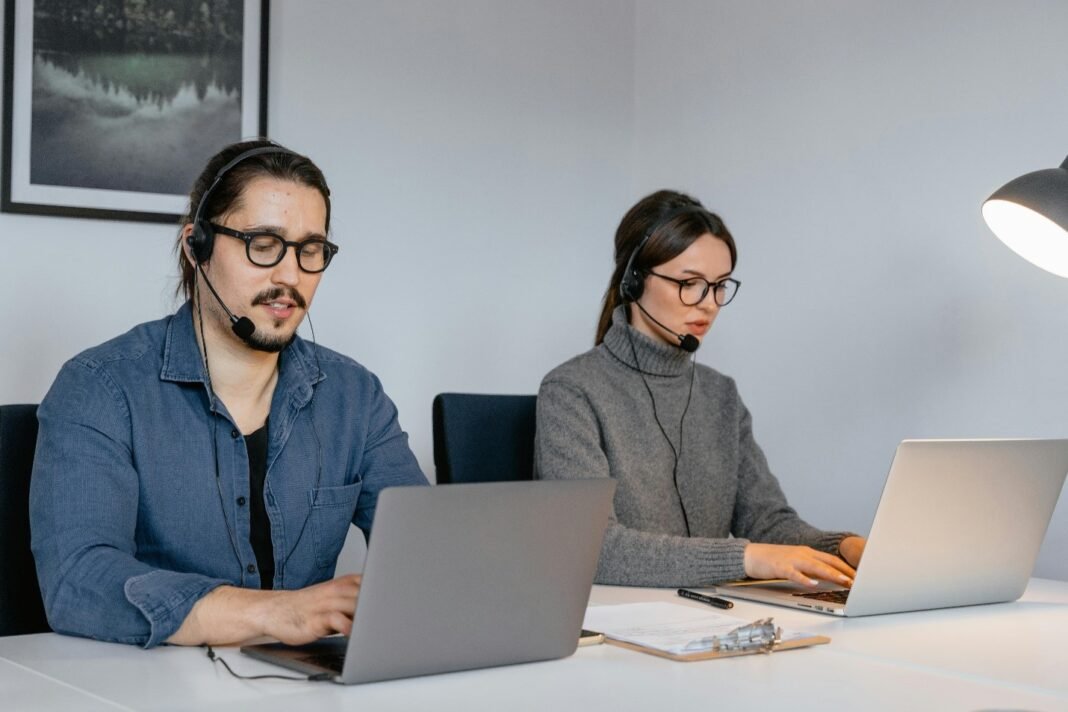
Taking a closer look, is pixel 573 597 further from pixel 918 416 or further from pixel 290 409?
pixel 918 416

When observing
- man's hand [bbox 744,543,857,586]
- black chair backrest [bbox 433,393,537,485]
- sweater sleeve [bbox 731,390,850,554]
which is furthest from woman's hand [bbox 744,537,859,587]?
black chair backrest [bbox 433,393,537,485]

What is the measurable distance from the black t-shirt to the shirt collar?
0.11m

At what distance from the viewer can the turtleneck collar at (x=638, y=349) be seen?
2.46m

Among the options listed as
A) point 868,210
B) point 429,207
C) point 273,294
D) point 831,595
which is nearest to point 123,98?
point 429,207

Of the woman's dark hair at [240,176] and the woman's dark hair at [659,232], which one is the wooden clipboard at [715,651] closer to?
the woman's dark hair at [240,176]

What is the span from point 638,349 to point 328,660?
125cm

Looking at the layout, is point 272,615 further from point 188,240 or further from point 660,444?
point 660,444

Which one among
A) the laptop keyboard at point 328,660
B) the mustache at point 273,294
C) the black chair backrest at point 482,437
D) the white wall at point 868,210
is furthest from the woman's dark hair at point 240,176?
the white wall at point 868,210

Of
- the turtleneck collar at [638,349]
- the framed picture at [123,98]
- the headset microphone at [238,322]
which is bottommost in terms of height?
the turtleneck collar at [638,349]

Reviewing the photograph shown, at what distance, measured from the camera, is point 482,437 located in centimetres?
232

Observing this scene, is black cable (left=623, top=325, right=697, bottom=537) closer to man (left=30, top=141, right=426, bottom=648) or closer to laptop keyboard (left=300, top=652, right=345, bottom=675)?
man (left=30, top=141, right=426, bottom=648)

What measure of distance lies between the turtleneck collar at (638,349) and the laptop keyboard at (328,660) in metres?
1.19

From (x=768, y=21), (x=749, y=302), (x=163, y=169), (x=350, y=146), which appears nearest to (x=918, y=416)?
(x=749, y=302)

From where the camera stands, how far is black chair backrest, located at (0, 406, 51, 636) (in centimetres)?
167
